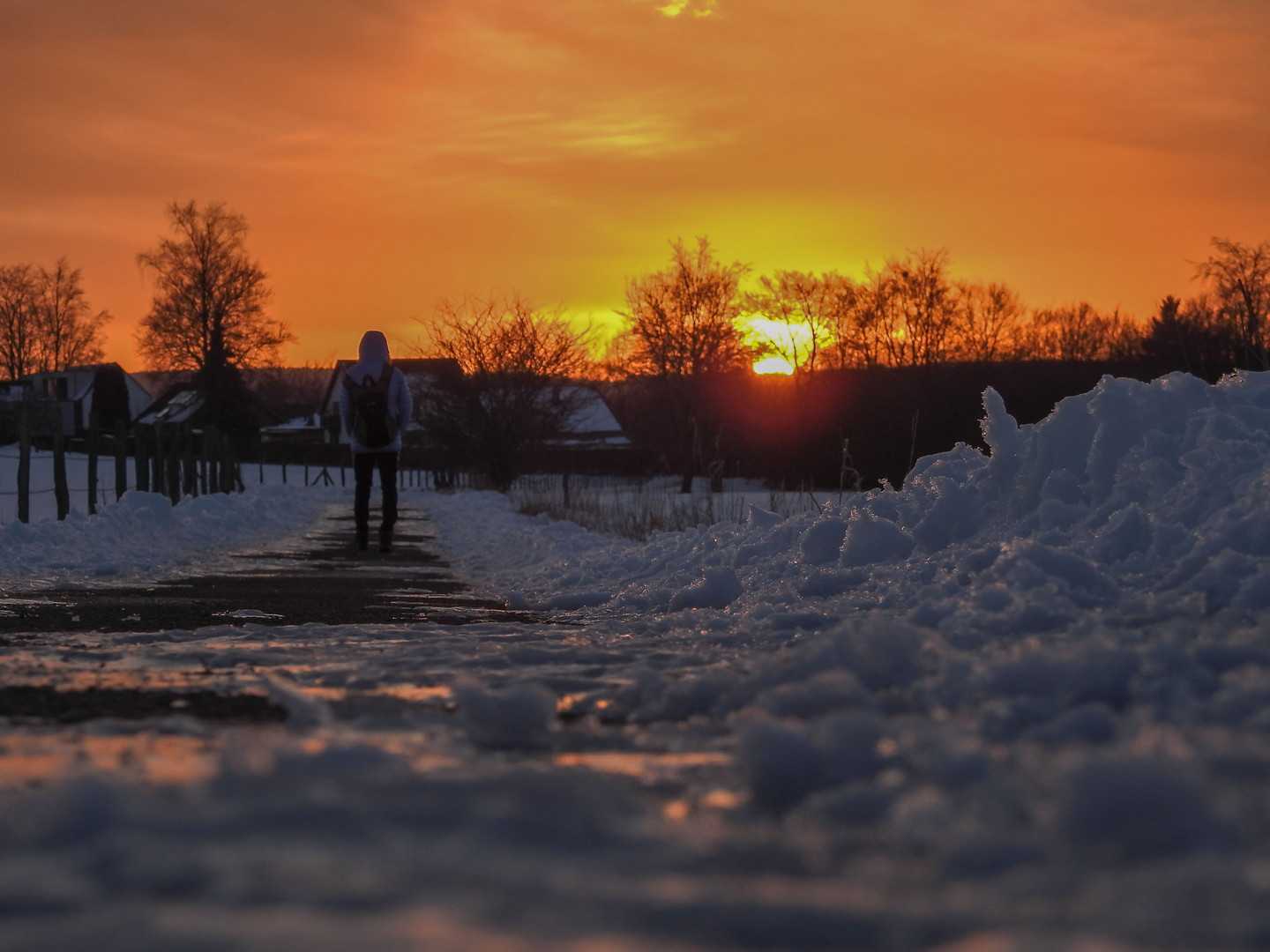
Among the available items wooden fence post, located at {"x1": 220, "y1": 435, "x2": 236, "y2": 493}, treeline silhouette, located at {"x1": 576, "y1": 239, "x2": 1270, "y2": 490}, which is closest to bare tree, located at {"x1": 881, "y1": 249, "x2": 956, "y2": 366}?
treeline silhouette, located at {"x1": 576, "y1": 239, "x2": 1270, "y2": 490}

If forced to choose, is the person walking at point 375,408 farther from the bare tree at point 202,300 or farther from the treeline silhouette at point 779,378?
the bare tree at point 202,300

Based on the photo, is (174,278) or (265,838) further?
(174,278)

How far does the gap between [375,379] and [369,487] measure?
1.12 m

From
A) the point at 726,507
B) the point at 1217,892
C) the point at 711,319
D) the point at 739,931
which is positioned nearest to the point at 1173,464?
the point at 1217,892

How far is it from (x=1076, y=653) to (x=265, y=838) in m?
1.89

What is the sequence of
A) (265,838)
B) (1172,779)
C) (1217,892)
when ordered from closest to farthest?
(1217,892) → (265,838) → (1172,779)

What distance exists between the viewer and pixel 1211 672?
113 inches

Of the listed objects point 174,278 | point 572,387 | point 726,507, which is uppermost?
point 174,278

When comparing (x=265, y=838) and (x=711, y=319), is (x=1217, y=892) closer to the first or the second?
(x=265, y=838)

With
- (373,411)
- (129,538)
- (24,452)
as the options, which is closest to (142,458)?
(24,452)

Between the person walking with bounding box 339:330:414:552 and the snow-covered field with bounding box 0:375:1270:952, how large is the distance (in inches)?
235

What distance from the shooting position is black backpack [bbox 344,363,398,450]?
10633 mm

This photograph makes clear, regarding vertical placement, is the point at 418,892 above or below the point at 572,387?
below

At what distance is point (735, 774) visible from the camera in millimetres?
2248
